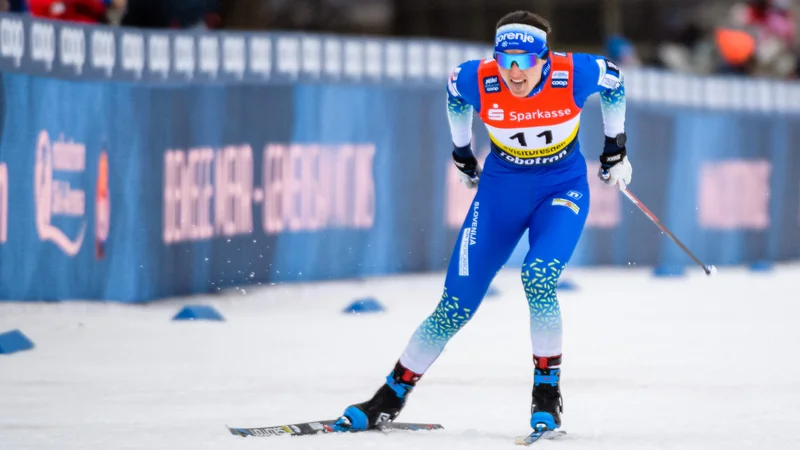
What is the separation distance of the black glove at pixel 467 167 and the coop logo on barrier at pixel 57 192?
401cm

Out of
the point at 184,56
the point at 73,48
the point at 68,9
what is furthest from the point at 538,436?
the point at 68,9

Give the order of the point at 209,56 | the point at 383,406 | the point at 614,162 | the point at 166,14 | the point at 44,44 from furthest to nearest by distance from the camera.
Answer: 1. the point at 166,14
2. the point at 209,56
3. the point at 44,44
4. the point at 614,162
5. the point at 383,406

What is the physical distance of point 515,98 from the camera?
6586 mm

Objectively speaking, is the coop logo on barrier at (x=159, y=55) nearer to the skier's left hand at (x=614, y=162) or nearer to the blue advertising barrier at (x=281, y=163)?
the blue advertising barrier at (x=281, y=163)

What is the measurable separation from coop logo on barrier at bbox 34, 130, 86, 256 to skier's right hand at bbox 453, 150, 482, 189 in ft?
13.1

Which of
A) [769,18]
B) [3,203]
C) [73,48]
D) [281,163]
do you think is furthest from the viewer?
[769,18]

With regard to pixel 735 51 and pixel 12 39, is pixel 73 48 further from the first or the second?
pixel 735 51

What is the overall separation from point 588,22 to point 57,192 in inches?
569

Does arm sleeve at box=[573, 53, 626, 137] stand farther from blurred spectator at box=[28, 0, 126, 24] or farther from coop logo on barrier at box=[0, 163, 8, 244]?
blurred spectator at box=[28, 0, 126, 24]

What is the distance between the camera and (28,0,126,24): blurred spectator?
10.9 m

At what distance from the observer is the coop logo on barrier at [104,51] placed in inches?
408

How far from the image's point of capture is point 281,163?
41.0 ft

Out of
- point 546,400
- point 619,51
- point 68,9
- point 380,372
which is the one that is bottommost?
point 380,372

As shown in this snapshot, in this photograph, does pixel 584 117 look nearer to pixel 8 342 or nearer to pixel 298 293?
pixel 298 293
